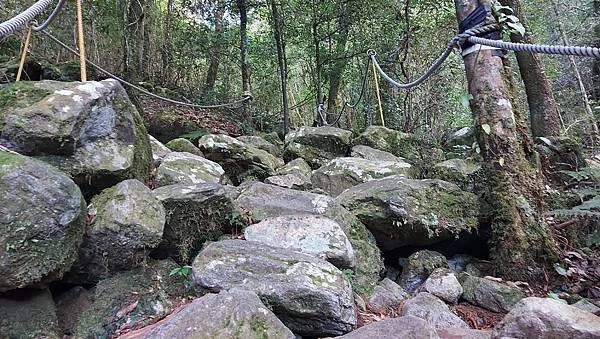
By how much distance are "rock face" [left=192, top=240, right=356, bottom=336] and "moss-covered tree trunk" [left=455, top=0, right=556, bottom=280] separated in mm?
1533

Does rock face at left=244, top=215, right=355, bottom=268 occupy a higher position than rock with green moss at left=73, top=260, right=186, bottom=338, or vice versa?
rock face at left=244, top=215, right=355, bottom=268

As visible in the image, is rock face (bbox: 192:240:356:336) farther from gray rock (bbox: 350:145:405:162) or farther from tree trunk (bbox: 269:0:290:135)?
tree trunk (bbox: 269:0:290:135)

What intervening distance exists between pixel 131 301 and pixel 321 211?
1.53 metres

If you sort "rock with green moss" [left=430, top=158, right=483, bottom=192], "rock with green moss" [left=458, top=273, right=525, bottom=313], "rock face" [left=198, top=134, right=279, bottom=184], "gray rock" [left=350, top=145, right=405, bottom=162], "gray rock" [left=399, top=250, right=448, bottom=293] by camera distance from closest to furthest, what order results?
"rock with green moss" [left=458, top=273, right=525, bottom=313]
"gray rock" [left=399, top=250, right=448, bottom=293]
"rock with green moss" [left=430, top=158, right=483, bottom=192]
"rock face" [left=198, top=134, right=279, bottom=184]
"gray rock" [left=350, top=145, right=405, bottom=162]

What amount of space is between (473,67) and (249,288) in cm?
272

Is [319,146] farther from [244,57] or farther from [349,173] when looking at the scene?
[244,57]

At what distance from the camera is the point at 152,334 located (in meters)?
1.66

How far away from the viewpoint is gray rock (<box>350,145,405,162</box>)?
561cm

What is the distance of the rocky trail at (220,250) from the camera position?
6.10ft

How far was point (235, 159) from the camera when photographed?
15.9ft

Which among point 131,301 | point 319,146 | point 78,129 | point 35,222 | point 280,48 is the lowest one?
point 131,301

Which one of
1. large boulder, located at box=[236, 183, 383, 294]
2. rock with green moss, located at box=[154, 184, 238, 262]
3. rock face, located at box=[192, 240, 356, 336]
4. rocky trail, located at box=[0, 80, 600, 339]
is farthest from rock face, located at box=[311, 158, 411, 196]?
rock face, located at box=[192, 240, 356, 336]

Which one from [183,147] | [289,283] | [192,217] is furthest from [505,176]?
[183,147]

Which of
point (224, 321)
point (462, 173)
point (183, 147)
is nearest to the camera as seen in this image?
point (224, 321)
